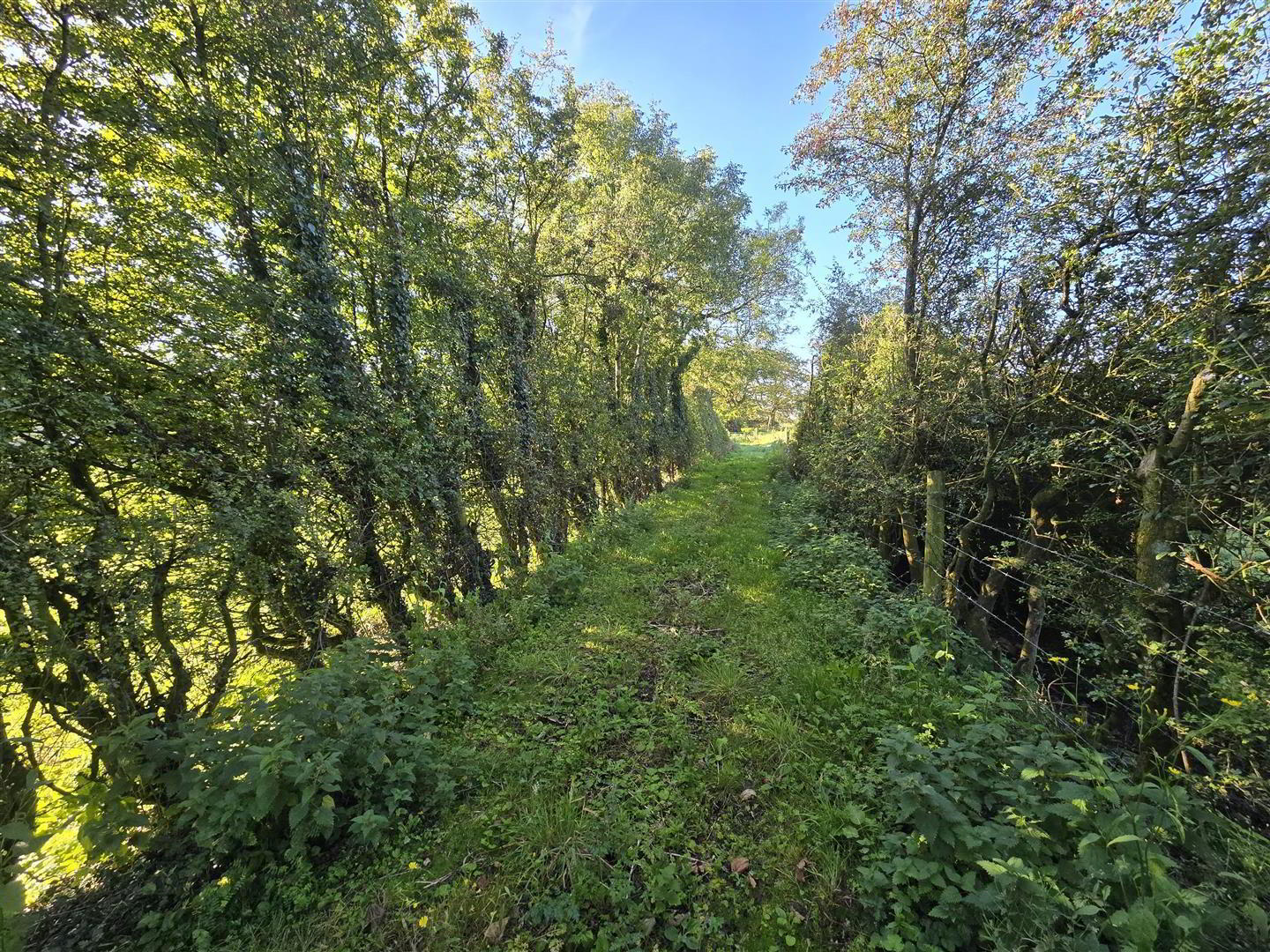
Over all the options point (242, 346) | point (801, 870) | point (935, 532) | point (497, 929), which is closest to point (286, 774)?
point (497, 929)

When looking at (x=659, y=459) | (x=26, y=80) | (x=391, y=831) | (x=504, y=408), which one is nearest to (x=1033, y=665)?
(x=391, y=831)

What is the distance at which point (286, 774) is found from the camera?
2.39 metres

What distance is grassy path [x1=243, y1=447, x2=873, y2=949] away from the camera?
213 centimetres

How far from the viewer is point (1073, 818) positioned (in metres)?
1.87

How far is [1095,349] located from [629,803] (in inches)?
184

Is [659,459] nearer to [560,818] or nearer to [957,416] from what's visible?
[957,416]

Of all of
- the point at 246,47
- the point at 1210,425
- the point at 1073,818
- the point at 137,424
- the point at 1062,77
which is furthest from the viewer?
the point at 246,47

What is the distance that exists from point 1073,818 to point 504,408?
275 inches

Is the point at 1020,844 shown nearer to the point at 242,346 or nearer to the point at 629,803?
the point at 629,803

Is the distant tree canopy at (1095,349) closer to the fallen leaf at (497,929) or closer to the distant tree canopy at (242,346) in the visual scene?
the fallen leaf at (497,929)

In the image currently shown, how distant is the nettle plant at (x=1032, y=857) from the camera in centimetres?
157

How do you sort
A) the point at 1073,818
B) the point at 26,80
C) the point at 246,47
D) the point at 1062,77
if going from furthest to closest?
the point at 246,47, the point at 1062,77, the point at 26,80, the point at 1073,818

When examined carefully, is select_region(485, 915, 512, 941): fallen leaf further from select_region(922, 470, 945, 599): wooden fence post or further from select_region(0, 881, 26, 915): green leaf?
select_region(922, 470, 945, 599): wooden fence post

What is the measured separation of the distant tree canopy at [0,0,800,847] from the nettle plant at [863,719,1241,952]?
13.6ft
